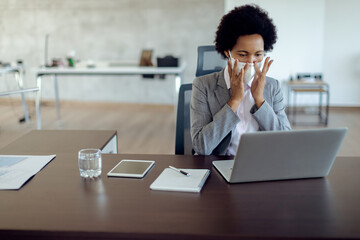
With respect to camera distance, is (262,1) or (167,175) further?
(262,1)

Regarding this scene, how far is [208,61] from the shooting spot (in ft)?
6.56

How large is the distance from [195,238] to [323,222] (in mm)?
338

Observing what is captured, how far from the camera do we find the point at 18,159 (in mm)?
1524

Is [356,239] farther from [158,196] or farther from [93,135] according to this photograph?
[93,135]

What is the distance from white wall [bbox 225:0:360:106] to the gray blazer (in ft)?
12.7

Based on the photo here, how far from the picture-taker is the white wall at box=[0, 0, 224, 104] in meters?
5.89

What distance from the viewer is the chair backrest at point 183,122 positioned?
1950mm

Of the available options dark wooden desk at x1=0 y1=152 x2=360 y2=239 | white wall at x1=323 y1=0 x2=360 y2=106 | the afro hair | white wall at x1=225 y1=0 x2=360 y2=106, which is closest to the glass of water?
dark wooden desk at x1=0 y1=152 x2=360 y2=239

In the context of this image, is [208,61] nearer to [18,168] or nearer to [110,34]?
[18,168]

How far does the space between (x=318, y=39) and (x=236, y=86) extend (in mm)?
4443

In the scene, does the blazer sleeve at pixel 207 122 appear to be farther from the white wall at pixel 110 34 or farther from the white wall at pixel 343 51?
the white wall at pixel 343 51

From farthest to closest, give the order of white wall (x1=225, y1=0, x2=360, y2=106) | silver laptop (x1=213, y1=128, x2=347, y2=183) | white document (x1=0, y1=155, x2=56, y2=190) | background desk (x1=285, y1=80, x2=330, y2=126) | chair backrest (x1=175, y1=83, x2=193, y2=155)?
white wall (x1=225, y1=0, x2=360, y2=106) < background desk (x1=285, y1=80, x2=330, y2=126) < chair backrest (x1=175, y1=83, x2=193, y2=155) < white document (x1=0, y1=155, x2=56, y2=190) < silver laptop (x1=213, y1=128, x2=347, y2=183)

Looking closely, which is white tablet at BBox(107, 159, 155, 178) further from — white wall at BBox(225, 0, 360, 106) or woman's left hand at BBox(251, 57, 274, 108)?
white wall at BBox(225, 0, 360, 106)

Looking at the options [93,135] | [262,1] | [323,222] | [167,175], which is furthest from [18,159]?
[262,1]
